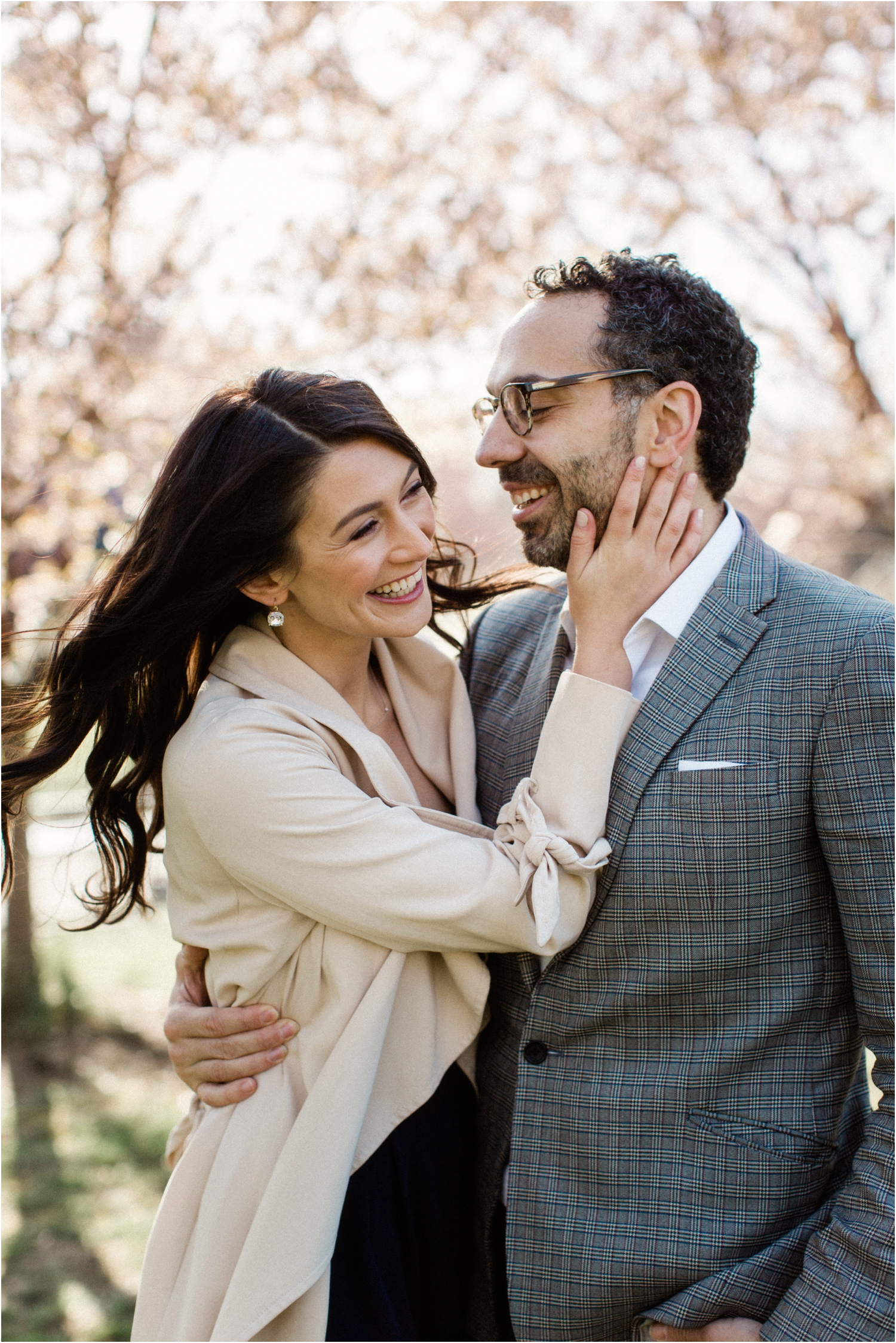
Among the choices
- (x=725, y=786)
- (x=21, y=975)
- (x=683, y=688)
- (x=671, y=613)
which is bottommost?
(x=21, y=975)

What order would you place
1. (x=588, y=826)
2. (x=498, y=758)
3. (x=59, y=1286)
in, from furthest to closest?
(x=59, y=1286), (x=498, y=758), (x=588, y=826)

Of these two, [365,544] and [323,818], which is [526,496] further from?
[323,818]

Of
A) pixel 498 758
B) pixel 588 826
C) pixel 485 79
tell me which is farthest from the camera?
pixel 485 79

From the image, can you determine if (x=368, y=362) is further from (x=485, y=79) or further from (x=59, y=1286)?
(x=59, y=1286)

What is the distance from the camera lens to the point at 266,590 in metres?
2.35

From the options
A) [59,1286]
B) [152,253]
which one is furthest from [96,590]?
[152,253]

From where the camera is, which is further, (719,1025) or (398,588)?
(398,588)

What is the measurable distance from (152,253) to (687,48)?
3211 mm

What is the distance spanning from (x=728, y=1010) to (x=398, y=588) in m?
1.07

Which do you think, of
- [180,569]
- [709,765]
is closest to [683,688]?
[709,765]

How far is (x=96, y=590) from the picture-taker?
2.34m

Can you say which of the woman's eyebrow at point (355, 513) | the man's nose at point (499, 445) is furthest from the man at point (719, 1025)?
the woman's eyebrow at point (355, 513)

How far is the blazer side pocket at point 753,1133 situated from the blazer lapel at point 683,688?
0.43m

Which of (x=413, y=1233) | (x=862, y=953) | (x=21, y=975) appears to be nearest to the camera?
(x=862, y=953)
